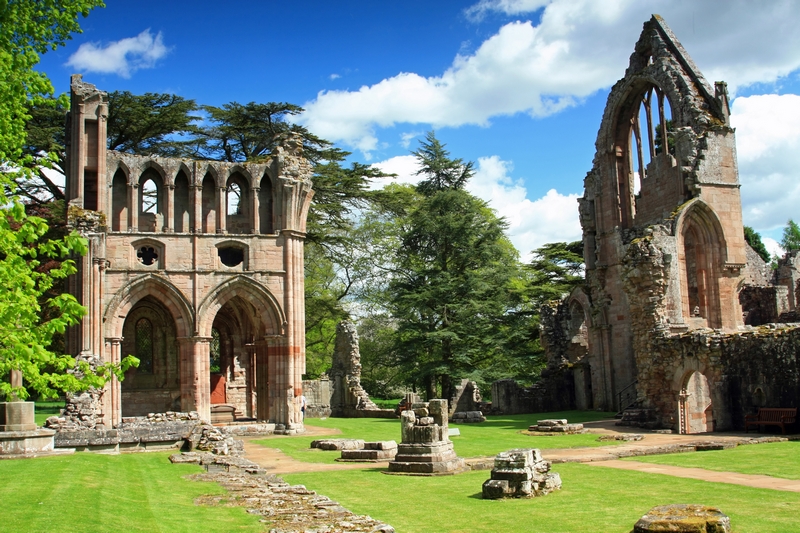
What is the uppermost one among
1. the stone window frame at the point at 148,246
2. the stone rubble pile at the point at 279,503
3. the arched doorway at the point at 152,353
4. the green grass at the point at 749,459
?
the stone window frame at the point at 148,246

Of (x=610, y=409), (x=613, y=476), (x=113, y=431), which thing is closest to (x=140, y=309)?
A: (x=113, y=431)

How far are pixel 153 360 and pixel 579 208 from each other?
62.8 ft

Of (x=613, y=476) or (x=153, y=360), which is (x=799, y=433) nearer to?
(x=613, y=476)

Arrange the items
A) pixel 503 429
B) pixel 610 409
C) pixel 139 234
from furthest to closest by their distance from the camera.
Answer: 1. pixel 610 409
2. pixel 139 234
3. pixel 503 429

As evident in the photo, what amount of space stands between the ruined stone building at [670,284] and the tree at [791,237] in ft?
91.4

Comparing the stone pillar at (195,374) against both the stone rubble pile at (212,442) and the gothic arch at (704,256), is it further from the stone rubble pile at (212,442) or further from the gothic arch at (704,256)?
the gothic arch at (704,256)

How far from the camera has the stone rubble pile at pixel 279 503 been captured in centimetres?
871

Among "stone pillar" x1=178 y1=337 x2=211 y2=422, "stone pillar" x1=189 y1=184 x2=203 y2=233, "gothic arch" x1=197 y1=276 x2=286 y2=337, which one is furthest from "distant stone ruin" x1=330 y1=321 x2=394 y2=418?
"stone pillar" x1=189 y1=184 x2=203 y2=233

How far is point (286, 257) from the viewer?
92.6ft

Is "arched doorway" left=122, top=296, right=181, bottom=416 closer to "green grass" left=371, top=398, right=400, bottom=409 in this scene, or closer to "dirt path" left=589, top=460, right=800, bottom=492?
"green grass" left=371, top=398, right=400, bottom=409

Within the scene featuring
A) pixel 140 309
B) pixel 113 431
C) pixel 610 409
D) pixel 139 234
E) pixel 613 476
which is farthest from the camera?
pixel 610 409

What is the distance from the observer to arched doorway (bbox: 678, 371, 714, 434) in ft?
73.6

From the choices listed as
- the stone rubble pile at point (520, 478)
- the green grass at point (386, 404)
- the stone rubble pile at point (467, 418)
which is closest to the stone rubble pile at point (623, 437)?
the stone rubble pile at point (467, 418)

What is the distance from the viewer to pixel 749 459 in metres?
14.9
